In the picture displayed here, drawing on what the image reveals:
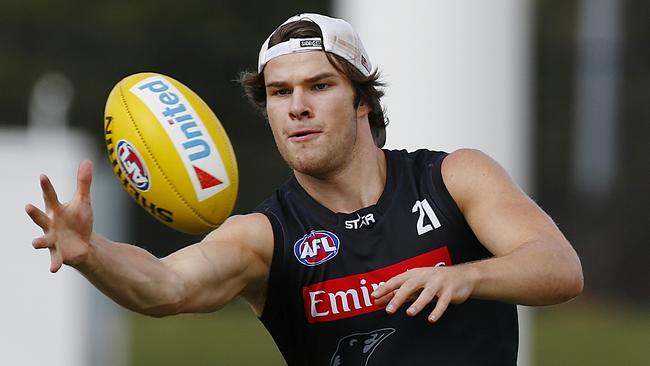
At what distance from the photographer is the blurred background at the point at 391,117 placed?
10.3 meters

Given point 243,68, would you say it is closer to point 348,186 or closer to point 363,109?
point 363,109

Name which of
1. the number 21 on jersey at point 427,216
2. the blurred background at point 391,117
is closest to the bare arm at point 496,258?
the number 21 on jersey at point 427,216

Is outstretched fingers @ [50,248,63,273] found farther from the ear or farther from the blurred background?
the blurred background

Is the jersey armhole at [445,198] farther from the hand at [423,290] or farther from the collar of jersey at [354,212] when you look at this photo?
the hand at [423,290]

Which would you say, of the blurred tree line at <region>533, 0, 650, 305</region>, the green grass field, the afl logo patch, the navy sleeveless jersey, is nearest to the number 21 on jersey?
the navy sleeveless jersey

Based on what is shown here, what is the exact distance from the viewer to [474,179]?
19.0ft

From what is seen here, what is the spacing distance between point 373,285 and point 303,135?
63 centimetres

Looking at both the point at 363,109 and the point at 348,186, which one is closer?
the point at 348,186

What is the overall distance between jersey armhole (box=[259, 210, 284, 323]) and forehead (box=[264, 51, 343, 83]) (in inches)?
20.9

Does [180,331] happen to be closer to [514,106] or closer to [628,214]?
[628,214]

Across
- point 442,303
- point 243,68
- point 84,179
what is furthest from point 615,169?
point 84,179

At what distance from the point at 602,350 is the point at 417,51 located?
10.6 meters

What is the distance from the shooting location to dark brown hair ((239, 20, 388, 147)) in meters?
5.98

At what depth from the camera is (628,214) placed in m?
27.9
